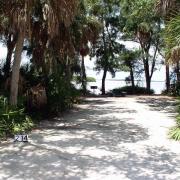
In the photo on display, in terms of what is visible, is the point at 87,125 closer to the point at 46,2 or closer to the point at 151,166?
the point at 46,2

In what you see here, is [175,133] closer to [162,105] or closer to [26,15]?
[26,15]

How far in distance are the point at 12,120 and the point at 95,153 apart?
3.67m

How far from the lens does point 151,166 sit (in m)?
7.78

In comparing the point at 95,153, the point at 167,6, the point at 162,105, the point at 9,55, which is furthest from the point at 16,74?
the point at 162,105

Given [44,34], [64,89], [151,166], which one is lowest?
[151,166]

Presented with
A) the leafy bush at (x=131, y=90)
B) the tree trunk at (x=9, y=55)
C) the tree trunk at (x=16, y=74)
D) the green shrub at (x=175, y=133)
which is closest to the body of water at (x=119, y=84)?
the leafy bush at (x=131, y=90)

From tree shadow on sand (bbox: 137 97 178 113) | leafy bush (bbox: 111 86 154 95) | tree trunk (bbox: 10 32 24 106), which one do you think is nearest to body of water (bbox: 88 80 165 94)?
leafy bush (bbox: 111 86 154 95)

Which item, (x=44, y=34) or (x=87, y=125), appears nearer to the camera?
(x=87, y=125)

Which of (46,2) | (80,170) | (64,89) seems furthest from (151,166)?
(64,89)

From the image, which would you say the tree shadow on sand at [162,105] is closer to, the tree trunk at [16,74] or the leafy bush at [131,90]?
the tree trunk at [16,74]

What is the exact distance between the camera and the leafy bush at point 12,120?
1098 centimetres

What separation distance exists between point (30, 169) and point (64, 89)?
26.0ft

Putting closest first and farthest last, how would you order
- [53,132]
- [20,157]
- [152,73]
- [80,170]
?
1. [80,170]
2. [20,157]
3. [53,132]
4. [152,73]

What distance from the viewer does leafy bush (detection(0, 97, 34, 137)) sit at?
1098 cm
